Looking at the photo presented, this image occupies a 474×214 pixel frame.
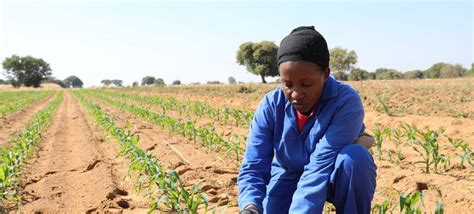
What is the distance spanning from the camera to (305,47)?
2.06 meters

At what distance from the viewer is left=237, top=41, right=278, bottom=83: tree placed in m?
43.4

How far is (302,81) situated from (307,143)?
0.40 metres

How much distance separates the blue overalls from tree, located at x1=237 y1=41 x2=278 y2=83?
40.2 m

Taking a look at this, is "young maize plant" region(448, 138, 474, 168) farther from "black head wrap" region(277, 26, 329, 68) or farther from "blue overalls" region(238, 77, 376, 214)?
"black head wrap" region(277, 26, 329, 68)

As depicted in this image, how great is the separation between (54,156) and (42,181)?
5.62 feet

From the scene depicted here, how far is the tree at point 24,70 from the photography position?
7256 centimetres

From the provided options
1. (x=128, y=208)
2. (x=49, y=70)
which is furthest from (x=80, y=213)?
(x=49, y=70)

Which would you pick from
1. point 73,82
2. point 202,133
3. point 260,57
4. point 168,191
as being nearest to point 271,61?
point 260,57

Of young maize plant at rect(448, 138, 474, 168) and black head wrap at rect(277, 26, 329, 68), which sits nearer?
black head wrap at rect(277, 26, 329, 68)

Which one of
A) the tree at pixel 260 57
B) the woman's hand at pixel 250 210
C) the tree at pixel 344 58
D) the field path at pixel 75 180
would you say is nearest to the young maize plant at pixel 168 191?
the field path at pixel 75 180

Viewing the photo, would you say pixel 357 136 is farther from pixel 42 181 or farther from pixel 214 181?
pixel 42 181

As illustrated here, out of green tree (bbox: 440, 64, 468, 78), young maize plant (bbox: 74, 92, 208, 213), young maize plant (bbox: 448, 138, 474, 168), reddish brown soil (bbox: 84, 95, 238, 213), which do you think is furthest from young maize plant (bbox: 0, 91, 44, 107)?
green tree (bbox: 440, 64, 468, 78)

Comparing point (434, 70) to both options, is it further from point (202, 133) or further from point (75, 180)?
point (75, 180)

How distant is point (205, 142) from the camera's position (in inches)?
254
